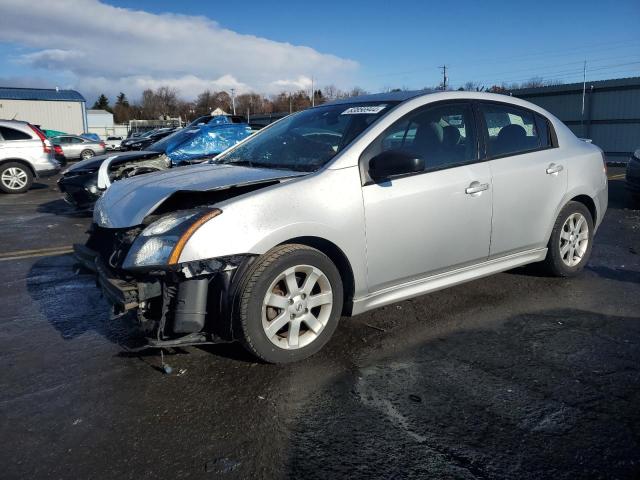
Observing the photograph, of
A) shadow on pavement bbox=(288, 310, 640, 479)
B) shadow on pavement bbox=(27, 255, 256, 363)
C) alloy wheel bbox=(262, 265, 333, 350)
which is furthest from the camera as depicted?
shadow on pavement bbox=(27, 255, 256, 363)

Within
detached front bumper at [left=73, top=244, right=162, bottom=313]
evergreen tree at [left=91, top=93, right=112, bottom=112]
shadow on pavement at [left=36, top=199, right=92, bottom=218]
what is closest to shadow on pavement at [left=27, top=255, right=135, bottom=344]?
detached front bumper at [left=73, top=244, right=162, bottom=313]

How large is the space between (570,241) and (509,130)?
1.27 metres

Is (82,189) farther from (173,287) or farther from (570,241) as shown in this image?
(570,241)

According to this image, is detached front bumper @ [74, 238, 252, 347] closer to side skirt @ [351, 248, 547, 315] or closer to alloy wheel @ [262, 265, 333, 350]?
alloy wheel @ [262, 265, 333, 350]

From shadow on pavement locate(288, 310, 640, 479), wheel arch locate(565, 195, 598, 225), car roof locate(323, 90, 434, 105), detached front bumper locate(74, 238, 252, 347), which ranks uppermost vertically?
car roof locate(323, 90, 434, 105)

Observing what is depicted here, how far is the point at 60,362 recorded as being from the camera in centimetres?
341

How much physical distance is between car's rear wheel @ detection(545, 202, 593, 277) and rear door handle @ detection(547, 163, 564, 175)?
1.24 ft

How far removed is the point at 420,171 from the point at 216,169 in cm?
151

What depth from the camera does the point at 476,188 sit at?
399 centimetres

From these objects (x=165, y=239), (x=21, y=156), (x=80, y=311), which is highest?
(x=21, y=156)

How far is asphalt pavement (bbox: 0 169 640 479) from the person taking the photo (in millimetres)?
2332

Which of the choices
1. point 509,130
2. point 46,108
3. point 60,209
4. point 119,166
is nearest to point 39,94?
point 46,108

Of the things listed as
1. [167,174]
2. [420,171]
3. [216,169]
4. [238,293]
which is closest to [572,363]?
[420,171]

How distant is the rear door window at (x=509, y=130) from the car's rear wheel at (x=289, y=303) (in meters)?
1.89
